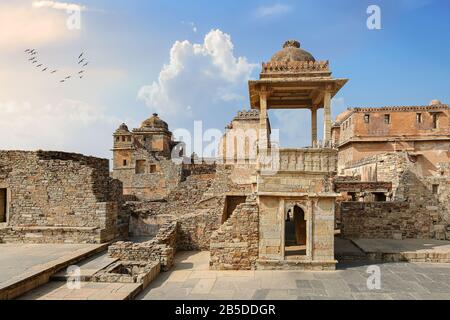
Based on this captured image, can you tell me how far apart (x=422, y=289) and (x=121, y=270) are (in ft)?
29.3

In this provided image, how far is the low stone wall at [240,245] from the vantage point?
10.5 metres

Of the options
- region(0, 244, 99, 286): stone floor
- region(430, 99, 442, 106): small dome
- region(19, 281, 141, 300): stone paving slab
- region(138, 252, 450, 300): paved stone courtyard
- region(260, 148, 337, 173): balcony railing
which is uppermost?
region(430, 99, 442, 106): small dome

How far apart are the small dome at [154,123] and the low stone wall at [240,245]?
34084mm

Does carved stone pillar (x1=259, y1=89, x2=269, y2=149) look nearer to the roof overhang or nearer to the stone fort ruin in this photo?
the stone fort ruin

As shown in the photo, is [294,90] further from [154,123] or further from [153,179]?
[154,123]

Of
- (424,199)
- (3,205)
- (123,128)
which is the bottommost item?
(3,205)

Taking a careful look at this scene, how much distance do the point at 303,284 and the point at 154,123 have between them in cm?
3696

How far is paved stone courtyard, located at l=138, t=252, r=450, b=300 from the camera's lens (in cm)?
813

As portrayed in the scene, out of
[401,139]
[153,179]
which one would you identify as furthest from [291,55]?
[153,179]

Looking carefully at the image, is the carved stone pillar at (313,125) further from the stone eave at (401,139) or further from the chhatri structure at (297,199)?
the stone eave at (401,139)

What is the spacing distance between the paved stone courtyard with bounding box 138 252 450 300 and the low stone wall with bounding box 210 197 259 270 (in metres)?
0.34

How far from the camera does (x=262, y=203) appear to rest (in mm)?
10477

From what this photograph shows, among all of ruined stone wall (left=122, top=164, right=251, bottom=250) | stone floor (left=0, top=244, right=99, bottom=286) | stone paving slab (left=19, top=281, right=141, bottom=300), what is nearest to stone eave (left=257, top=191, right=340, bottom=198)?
ruined stone wall (left=122, top=164, right=251, bottom=250)
